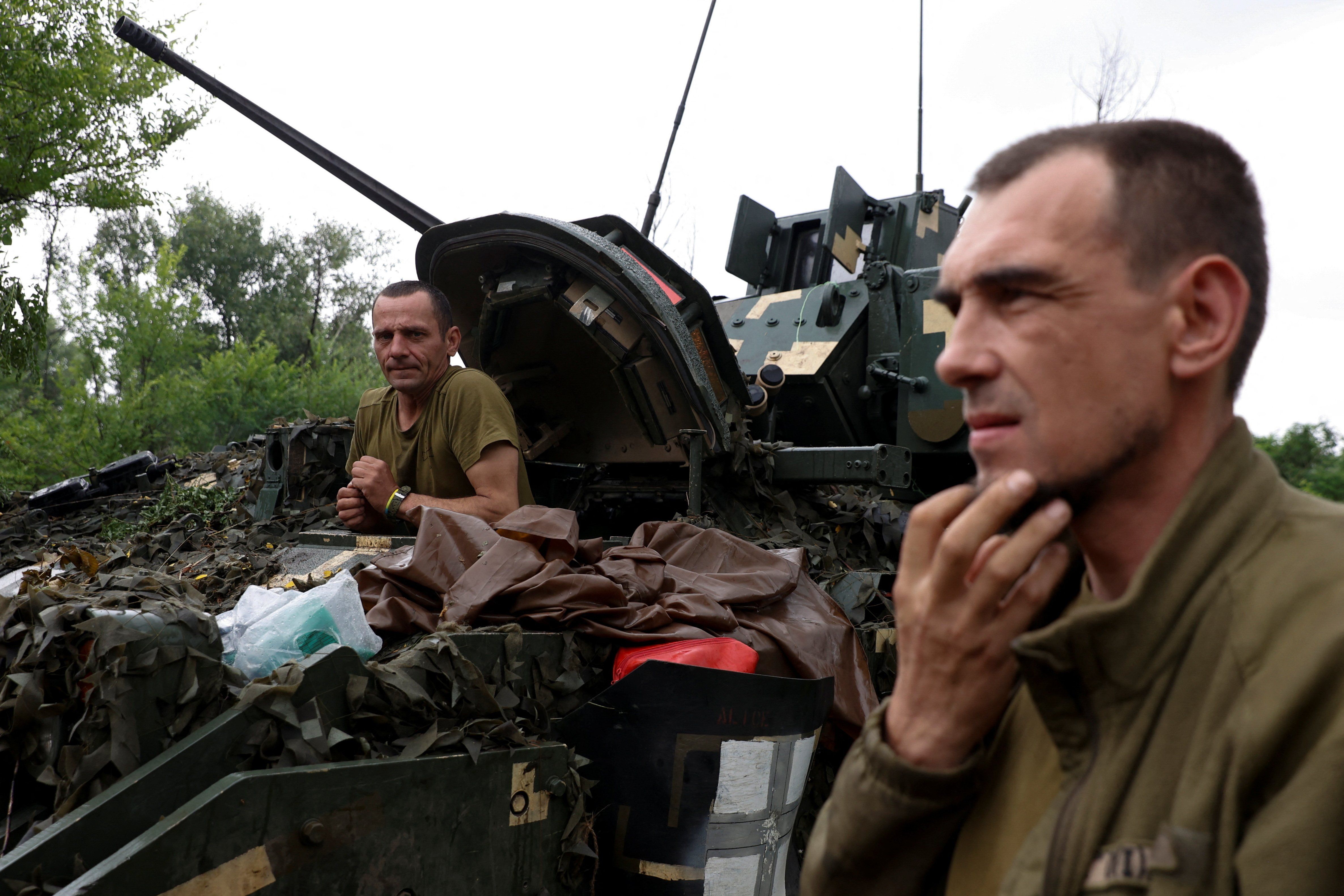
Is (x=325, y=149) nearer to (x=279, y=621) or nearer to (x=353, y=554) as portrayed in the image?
(x=353, y=554)

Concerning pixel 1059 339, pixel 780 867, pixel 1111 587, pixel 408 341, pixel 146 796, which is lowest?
pixel 780 867

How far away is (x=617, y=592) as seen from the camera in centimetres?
282

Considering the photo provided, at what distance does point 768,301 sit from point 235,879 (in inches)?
200

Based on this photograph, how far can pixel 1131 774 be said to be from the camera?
3.04 feet

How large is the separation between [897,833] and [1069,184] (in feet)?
2.53

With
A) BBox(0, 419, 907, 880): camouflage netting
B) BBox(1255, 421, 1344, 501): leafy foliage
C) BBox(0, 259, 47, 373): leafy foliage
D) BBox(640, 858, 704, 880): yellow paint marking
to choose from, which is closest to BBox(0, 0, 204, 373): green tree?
BBox(0, 259, 47, 373): leafy foliage

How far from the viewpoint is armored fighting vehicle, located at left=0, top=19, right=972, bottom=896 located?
71.1 inches

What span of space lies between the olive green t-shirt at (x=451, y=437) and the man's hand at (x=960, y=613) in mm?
2689

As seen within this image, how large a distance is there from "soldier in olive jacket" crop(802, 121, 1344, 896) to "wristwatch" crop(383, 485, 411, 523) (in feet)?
8.78

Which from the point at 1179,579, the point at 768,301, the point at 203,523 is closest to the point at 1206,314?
the point at 1179,579

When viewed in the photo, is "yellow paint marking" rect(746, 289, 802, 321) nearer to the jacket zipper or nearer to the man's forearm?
the man's forearm

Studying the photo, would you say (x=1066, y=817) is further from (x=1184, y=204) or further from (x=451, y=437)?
(x=451, y=437)

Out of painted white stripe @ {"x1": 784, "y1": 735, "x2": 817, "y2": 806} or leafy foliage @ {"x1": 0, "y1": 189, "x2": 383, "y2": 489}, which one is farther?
leafy foliage @ {"x1": 0, "y1": 189, "x2": 383, "y2": 489}

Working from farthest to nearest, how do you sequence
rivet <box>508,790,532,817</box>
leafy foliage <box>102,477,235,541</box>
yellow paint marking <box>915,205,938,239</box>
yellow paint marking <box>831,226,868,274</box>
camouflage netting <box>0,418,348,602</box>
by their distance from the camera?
yellow paint marking <box>915,205,938,239</box> < yellow paint marking <box>831,226,868,274</box> < leafy foliage <box>102,477,235,541</box> < camouflage netting <box>0,418,348,602</box> < rivet <box>508,790,532,817</box>
